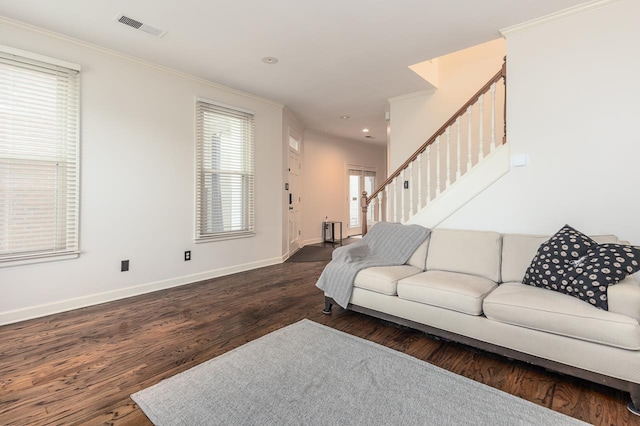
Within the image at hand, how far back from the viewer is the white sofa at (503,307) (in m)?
1.59

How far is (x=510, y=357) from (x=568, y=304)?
1.57 ft

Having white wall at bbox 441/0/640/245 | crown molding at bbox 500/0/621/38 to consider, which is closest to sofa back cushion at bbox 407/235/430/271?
white wall at bbox 441/0/640/245

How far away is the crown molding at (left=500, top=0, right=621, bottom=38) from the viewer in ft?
8.28

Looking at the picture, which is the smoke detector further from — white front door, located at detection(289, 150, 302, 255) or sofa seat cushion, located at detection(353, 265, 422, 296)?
white front door, located at detection(289, 150, 302, 255)

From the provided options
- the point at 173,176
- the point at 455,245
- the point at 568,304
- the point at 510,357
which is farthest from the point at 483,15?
the point at 173,176

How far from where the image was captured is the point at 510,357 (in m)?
1.91

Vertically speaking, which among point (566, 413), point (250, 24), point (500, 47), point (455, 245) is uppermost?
point (500, 47)

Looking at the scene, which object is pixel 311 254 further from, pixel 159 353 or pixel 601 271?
pixel 601 271

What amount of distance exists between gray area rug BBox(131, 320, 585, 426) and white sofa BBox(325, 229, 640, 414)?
369 millimetres

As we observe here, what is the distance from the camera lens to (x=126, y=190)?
3.34 meters

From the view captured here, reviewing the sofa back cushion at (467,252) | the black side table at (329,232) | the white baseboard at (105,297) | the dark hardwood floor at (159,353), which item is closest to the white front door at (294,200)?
the black side table at (329,232)

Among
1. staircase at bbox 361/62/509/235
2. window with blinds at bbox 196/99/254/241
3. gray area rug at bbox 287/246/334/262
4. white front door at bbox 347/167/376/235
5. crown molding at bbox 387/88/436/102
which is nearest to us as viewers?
staircase at bbox 361/62/509/235

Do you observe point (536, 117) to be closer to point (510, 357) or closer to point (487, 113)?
point (487, 113)

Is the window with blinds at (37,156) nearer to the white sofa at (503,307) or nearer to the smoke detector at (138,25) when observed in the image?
the smoke detector at (138,25)
